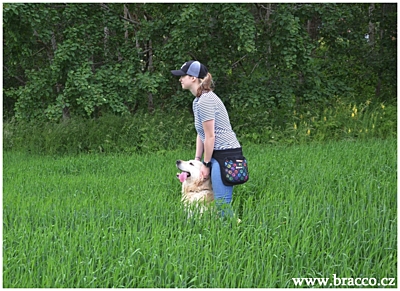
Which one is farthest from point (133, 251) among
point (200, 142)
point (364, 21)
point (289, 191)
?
point (364, 21)

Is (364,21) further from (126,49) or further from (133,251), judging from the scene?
(133,251)

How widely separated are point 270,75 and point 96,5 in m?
4.28

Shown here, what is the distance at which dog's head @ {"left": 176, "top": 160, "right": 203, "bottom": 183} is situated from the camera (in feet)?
13.3

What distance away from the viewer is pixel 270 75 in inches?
392

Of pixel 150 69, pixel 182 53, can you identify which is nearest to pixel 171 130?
pixel 182 53

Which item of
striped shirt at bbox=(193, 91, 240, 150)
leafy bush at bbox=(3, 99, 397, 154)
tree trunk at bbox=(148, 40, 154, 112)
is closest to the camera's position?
striped shirt at bbox=(193, 91, 240, 150)

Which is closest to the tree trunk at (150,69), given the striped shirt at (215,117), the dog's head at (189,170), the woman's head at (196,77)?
the woman's head at (196,77)

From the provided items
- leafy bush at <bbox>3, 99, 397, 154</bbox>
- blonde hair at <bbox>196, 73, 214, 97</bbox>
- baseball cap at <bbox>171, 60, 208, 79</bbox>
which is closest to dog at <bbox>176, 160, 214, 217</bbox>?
blonde hair at <bbox>196, 73, 214, 97</bbox>

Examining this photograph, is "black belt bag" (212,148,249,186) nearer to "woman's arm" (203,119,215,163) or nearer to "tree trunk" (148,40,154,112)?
"woman's arm" (203,119,215,163)

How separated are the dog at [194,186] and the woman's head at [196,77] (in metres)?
0.69

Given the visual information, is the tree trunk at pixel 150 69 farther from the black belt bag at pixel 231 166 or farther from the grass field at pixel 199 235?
the black belt bag at pixel 231 166

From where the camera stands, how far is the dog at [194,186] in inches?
160

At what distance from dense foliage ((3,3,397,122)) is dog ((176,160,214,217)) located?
442cm

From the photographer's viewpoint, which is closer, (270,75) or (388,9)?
(270,75)
